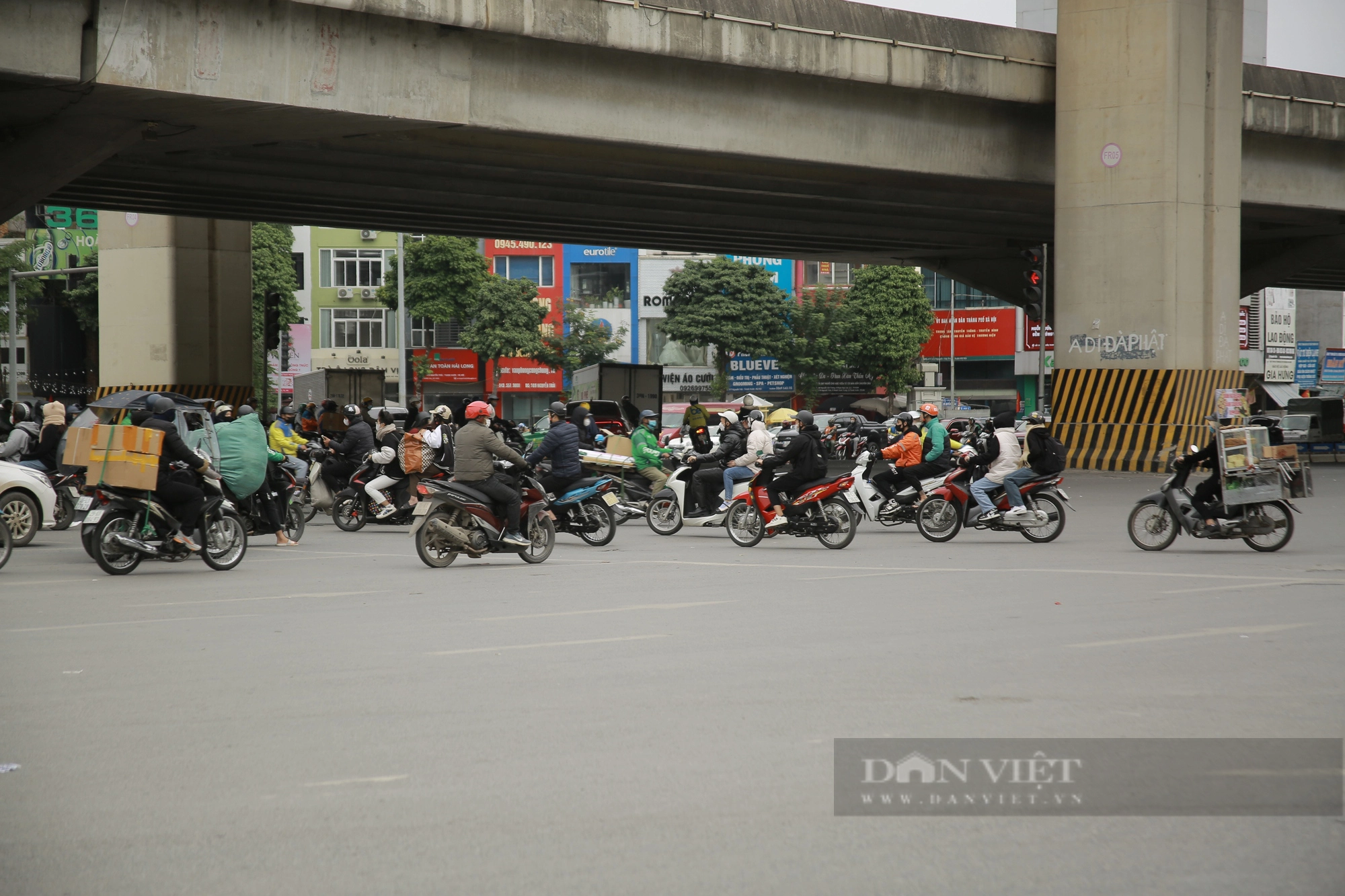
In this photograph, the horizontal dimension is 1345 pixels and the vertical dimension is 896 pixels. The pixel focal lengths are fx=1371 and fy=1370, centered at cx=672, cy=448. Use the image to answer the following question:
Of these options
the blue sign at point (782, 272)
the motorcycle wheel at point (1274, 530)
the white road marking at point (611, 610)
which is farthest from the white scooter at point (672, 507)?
the blue sign at point (782, 272)

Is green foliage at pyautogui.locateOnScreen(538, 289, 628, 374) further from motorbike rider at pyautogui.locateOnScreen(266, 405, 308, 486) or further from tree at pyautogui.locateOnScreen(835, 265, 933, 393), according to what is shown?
motorbike rider at pyautogui.locateOnScreen(266, 405, 308, 486)

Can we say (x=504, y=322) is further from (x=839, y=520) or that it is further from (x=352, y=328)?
(x=839, y=520)

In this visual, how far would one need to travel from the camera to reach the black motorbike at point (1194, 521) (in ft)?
45.3

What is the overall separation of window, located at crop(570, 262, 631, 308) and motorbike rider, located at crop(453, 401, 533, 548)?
5162 centimetres

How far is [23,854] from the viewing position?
4.15m

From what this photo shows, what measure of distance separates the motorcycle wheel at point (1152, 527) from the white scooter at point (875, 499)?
2897 millimetres

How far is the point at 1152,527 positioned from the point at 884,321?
46723 mm

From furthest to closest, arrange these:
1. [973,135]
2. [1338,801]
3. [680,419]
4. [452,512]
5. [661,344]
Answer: [661,344], [680,419], [973,135], [452,512], [1338,801]

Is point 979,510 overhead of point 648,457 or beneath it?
beneath

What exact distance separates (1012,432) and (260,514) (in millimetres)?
8431

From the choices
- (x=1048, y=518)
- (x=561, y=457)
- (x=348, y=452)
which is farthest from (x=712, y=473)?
(x=348, y=452)

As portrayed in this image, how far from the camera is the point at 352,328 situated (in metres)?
65.1

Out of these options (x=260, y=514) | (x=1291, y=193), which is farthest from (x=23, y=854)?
(x=1291, y=193)

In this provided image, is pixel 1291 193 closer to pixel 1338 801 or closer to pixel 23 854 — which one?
pixel 1338 801
